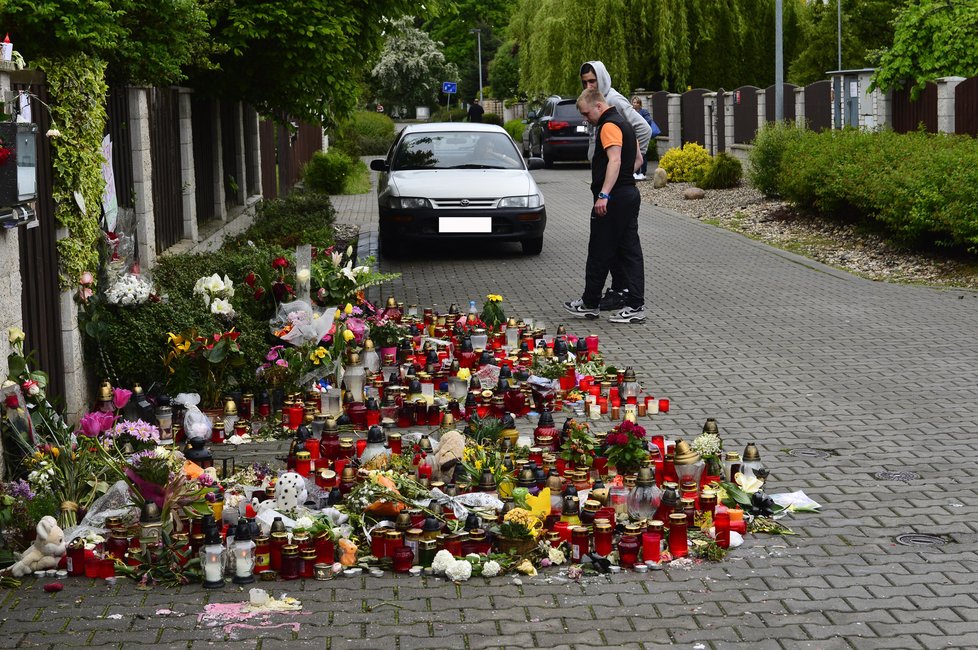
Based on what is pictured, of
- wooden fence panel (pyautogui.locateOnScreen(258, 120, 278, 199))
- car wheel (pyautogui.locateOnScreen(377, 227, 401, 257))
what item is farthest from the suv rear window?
car wheel (pyautogui.locateOnScreen(377, 227, 401, 257))

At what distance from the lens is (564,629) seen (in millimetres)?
4902

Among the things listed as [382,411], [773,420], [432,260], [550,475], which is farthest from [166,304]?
[432,260]

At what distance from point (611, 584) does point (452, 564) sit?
0.65 metres

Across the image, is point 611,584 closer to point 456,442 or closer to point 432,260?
point 456,442

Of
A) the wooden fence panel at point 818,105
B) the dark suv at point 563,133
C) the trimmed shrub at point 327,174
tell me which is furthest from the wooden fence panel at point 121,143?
the dark suv at point 563,133

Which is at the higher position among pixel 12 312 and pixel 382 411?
pixel 12 312

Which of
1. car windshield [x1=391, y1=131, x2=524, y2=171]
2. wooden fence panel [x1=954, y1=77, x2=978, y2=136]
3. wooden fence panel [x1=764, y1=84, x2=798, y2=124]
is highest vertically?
wooden fence panel [x1=764, y1=84, x2=798, y2=124]

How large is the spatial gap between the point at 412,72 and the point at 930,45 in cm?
5934

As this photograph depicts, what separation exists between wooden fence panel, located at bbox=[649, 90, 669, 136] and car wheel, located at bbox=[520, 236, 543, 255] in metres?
21.9

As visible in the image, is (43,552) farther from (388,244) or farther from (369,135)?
(369,135)

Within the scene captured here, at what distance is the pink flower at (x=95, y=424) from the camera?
22.7 feet

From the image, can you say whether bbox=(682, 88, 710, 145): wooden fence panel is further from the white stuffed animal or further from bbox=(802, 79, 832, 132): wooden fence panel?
the white stuffed animal

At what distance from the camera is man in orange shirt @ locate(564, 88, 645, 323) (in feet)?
38.4

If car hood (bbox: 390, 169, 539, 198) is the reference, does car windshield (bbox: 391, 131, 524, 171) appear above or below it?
above
